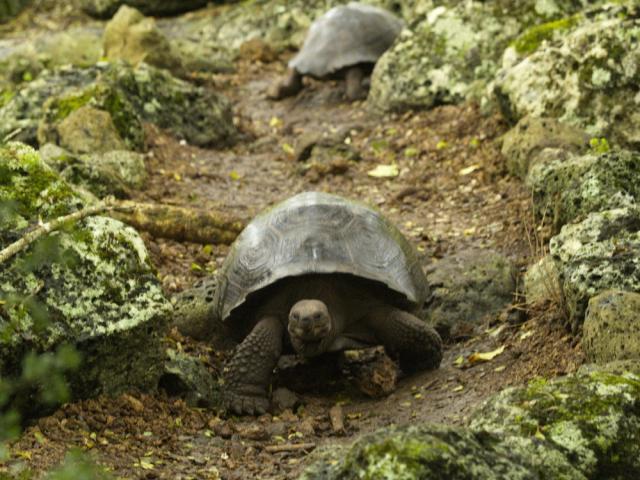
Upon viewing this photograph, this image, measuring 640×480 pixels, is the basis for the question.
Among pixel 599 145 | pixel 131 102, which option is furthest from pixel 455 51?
pixel 599 145

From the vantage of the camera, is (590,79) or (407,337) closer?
(407,337)

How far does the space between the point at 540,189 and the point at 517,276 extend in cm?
57

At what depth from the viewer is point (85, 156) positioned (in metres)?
7.51

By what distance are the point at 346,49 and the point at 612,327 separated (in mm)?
7781

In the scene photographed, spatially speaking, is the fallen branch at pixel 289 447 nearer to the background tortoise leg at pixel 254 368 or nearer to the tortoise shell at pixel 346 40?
the background tortoise leg at pixel 254 368

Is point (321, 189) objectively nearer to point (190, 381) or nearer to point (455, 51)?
point (455, 51)

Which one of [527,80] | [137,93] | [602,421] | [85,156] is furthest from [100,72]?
[602,421]

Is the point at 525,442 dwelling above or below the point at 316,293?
above

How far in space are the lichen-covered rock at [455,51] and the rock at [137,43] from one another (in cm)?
250

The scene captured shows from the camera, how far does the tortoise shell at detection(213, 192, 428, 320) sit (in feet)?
16.4

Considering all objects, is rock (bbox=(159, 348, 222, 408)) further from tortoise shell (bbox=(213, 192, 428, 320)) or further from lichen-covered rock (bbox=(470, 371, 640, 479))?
lichen-covered rock (bbox=(470, 371, 640, 479))

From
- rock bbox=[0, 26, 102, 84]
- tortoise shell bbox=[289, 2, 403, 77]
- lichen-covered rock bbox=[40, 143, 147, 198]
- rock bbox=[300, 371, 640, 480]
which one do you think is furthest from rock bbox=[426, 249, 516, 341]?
tortoise shell bbox=[289, 2, 403, 77]

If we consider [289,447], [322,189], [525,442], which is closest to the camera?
[525,442]

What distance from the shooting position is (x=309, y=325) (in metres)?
4.79
